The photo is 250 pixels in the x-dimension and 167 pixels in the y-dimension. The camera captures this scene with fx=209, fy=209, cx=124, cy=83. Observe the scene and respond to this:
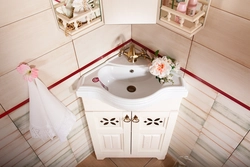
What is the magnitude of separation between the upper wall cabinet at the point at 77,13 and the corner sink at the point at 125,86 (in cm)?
45

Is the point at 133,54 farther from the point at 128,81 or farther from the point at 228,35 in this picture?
the point at 228,35

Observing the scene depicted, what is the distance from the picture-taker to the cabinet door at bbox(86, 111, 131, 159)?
5.21 ft

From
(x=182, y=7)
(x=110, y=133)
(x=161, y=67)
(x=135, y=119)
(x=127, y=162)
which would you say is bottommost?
(x=127, y=162)

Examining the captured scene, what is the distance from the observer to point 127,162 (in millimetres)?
2094

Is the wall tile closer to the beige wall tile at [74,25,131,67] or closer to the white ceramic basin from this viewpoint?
the beige wall tile at [74,25,131,67]

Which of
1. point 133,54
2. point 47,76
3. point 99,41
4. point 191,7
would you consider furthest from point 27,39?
point 191,7

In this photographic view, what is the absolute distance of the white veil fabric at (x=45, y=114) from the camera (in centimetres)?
122

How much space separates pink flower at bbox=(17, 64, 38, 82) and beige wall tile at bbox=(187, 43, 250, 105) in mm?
926

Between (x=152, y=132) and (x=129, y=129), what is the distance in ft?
0.63

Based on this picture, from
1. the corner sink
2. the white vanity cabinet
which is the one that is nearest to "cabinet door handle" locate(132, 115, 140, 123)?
the white vanity cabinet

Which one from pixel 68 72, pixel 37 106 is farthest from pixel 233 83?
pixel 37 106

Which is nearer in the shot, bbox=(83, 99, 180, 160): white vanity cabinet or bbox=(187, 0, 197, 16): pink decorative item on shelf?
bbox=(187, 0, 197, 16): pink decorative item on shelf

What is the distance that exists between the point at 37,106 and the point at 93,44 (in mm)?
523

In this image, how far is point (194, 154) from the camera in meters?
1.83
